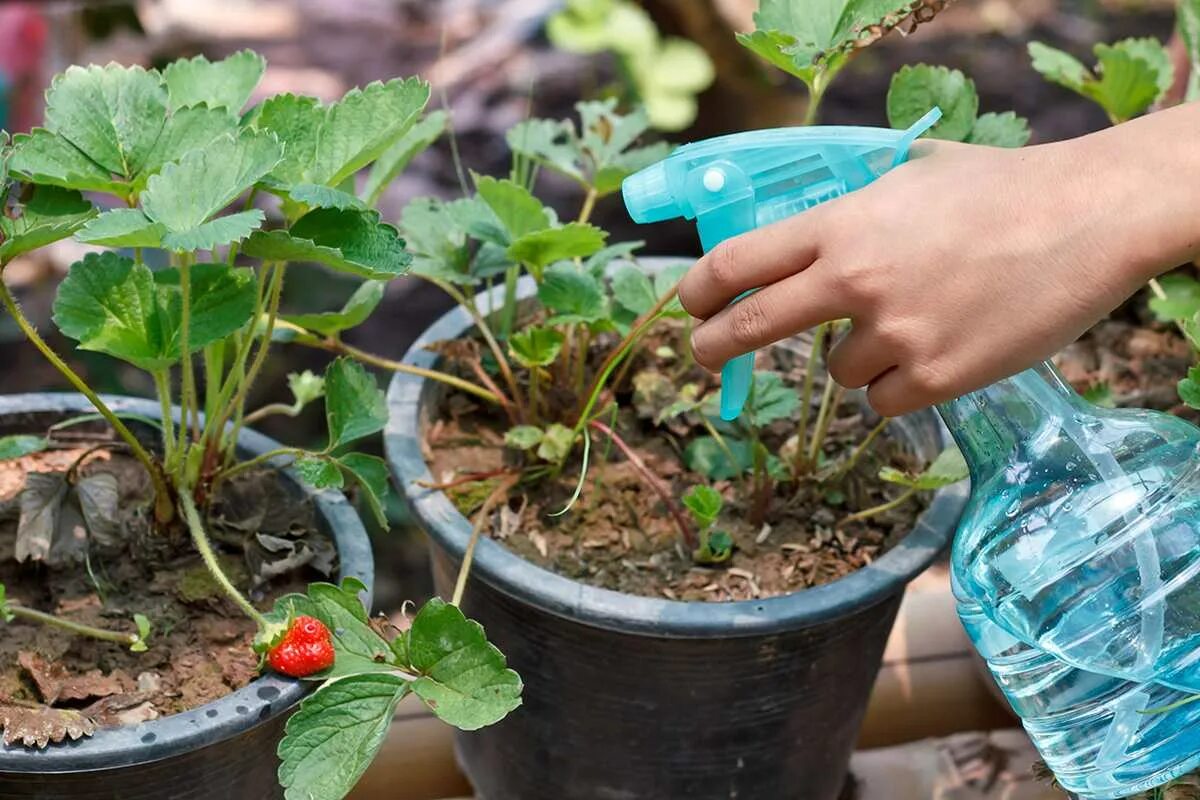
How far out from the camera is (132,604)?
3.07ft

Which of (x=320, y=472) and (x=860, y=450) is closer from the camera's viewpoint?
(x=320, y=472)

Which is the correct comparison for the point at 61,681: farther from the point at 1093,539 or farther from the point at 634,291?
the point at 1093,539

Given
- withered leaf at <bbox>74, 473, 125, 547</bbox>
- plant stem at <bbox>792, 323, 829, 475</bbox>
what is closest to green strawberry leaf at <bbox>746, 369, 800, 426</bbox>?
plant stem at <bbox>792, 323, 829, 475</bbox>

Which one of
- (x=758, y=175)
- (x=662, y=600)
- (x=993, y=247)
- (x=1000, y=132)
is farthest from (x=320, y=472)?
(x=1000, y=132)

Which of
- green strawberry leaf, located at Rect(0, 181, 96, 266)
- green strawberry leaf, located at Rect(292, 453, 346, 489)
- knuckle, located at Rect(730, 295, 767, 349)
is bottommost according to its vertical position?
green strawberry leaf, located at Rect(292, 453, 346, 489)

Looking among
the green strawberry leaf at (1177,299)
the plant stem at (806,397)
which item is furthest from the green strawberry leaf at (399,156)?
the green strawberry leaf at (1177,299)

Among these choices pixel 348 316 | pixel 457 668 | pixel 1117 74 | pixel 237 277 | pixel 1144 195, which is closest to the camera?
pixel 1144 195

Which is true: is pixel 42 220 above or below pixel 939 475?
above

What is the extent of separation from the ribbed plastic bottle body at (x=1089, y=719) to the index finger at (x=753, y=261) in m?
0.29

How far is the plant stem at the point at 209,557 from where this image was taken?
853mm

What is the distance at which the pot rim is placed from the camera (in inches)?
35.4

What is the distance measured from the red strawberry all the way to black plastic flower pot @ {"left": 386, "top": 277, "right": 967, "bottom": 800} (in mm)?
145

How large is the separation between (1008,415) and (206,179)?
50 centimetres

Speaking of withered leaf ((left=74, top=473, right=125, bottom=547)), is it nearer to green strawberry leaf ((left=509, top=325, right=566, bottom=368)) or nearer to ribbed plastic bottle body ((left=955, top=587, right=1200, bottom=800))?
green strawberry leaf ((left=509, top=325, right=566, bottom=368))
